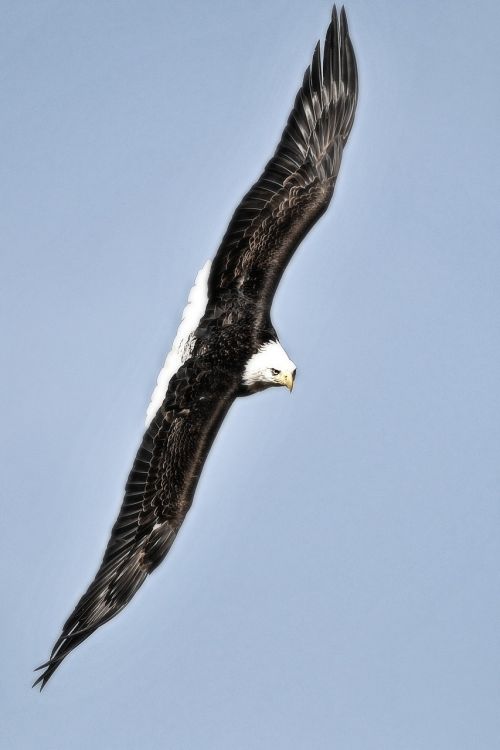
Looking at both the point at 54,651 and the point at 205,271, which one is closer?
the point at 54,651

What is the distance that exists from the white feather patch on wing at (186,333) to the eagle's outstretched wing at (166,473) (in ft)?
0.34

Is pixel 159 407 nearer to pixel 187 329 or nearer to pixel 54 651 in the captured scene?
pixel 187 329

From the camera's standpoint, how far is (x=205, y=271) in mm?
17125

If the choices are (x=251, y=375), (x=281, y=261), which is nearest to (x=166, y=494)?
(x=251, y=375)

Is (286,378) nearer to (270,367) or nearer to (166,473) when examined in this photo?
(270,367)

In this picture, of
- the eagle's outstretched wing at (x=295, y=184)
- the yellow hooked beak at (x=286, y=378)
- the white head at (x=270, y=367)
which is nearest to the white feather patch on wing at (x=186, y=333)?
the eagle's outstretched wing at (x=295, y=184)

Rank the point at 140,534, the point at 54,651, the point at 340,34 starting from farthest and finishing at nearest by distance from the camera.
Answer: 1. the point at 340,34
2. the point at 140,534
3. the point at 54,651

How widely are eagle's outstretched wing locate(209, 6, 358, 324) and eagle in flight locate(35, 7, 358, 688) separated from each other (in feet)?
0.04

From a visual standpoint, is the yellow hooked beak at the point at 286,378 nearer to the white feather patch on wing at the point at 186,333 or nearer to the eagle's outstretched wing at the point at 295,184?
the eagle's outstretched wing at the point at 295,184

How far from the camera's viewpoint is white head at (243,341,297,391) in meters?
17.1

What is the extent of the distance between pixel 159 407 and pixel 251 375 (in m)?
1.16

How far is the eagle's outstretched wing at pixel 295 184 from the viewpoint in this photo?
17.2 m

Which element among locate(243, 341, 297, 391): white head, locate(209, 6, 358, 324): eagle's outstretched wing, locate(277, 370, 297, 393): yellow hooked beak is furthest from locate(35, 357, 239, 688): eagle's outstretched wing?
locate(209, 6, 358, 324): eagle's outstretched wing

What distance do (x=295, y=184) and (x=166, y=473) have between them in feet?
13.0
